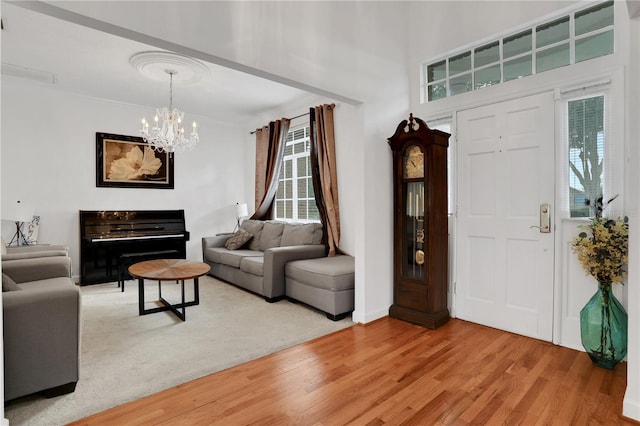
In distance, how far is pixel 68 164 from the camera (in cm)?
509

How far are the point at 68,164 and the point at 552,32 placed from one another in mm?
6075

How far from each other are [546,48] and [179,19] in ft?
9.46

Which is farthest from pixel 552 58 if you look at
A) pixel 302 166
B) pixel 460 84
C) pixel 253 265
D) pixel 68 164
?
pixel 68 164

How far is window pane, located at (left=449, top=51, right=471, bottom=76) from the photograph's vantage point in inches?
136

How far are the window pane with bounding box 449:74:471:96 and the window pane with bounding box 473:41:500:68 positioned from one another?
14cm

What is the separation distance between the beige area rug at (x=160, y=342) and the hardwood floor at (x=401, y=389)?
17 cm

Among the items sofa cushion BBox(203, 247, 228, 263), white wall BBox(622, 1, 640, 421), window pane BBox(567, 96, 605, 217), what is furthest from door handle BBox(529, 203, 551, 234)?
sofa cushion BBox(203, 247, 228, 263)

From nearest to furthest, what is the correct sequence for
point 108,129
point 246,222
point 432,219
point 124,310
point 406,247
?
point 432,219
point 406,247
point 124,310
point 108,129
point 246,222

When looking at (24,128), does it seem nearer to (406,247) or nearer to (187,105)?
(187,105)

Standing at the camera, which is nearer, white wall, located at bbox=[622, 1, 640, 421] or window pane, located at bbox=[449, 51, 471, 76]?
white wall, located at bbox=[622, 1, 640, 421]

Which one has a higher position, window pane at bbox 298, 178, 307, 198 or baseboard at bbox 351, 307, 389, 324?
window pane at bbox 298, 178, 307, 198

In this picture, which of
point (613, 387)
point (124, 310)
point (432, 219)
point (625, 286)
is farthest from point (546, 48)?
point (124, 310)

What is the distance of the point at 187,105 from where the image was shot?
18.5 feet

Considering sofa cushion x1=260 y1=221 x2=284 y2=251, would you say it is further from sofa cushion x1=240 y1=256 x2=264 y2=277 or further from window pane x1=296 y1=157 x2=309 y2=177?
window pane x1=296 y1=157 x2=309 y2=177
